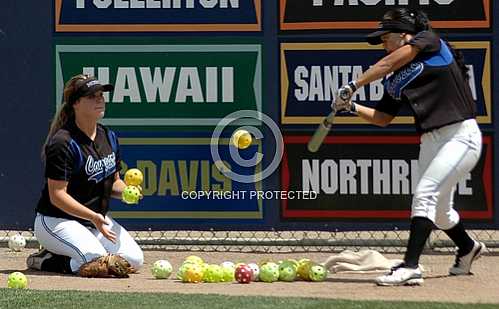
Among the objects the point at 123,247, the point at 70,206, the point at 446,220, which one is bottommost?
the point at 123,247

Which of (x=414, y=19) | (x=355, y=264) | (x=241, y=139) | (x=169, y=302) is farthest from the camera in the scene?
(x=241, y=139)

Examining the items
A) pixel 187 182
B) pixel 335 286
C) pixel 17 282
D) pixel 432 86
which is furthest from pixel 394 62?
pixel 17 282

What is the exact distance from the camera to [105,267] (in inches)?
292

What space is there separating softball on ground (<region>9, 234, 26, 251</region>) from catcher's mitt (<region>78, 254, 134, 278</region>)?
4.87ft

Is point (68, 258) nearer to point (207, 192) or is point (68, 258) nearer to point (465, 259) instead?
point (207, 192)

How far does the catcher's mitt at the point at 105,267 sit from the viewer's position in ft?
24.4

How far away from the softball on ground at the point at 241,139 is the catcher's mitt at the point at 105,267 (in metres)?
1.60

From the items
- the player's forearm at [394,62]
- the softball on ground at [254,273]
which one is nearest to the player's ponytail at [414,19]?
the player's forearm at [394,62]

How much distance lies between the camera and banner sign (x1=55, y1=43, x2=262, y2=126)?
348 inches

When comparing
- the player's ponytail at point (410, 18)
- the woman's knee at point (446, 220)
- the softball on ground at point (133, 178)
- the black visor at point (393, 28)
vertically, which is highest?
the player's ponytail at point (410, 18)

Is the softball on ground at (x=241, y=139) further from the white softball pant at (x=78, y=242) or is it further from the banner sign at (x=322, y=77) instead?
the white softball pant at (x=78, y=242)

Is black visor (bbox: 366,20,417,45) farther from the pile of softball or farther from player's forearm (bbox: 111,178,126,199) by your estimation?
player's forearm (bbox: 111,178,126,199)

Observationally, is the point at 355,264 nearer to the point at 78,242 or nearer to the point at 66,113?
the point at 78,242

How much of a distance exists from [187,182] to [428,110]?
250 centimetres
